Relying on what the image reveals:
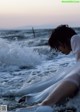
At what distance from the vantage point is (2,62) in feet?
35.0

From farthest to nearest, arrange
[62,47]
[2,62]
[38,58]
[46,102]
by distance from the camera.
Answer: [38,58], [2,62], [62,47], [46,102]

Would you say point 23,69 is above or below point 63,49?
below

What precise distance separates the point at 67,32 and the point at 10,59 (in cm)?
651

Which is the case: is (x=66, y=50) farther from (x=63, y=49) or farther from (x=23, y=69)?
(x=23, y=69)

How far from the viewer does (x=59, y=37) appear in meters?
4.41

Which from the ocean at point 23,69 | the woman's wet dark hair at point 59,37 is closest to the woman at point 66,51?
the woman's wet dark hair at point 59,37

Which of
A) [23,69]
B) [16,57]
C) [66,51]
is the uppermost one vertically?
[66,51]

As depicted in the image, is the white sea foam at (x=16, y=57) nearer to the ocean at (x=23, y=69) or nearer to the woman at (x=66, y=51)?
the ocean at (x=23, y=69)

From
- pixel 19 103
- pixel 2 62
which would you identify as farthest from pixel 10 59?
pixel 19 103

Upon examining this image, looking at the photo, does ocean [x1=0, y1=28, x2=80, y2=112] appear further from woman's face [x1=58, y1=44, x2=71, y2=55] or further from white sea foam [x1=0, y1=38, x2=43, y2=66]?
woman's face [x1=58, y1=44, x2=71, y2=55]

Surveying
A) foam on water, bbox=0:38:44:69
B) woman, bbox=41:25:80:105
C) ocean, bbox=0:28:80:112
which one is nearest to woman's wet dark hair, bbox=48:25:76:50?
woman, bbox=41:25:80:105

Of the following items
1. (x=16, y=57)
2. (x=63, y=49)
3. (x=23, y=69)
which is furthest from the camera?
(x=16, y=57)

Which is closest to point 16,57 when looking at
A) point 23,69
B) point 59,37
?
point 23,69

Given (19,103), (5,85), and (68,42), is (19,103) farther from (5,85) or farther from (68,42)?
(5,85)
